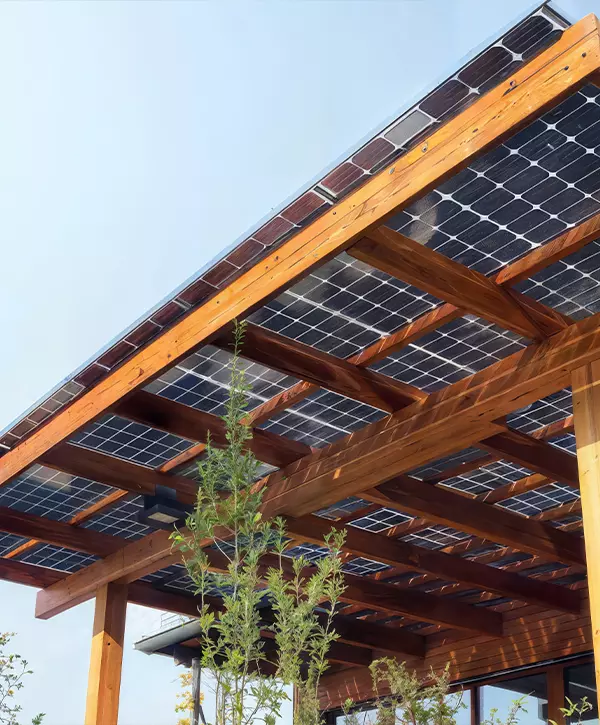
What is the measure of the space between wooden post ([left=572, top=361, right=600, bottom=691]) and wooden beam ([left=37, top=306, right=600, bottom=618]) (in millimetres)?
160

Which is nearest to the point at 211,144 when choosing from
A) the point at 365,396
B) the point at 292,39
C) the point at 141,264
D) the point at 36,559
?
the point at 292,39

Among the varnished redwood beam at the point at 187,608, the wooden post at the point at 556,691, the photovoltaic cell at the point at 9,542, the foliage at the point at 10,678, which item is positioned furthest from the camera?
the wooden post at the point at 556,691

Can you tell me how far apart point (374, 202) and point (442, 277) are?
0.82 m

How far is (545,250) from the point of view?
559cm

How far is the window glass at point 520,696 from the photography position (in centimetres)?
1159

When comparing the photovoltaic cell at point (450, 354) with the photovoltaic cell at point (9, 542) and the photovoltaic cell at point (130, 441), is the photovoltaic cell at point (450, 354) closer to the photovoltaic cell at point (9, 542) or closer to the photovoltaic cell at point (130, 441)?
the photovoltaic cell at point (130, 441)

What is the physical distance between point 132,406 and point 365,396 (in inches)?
66.8

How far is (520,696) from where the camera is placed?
12148 mm

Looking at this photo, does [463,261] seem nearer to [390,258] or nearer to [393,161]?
[390,258]

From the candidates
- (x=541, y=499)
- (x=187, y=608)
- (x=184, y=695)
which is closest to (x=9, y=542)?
(x=187, y=608)

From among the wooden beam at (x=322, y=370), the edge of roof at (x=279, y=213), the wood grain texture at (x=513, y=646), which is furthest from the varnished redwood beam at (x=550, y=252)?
the wood grain texture at (x=513, y=646)

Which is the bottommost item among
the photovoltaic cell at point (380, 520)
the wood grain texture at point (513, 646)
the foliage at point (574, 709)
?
the foliage at point (574, 709)

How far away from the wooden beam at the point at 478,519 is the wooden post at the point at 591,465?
2625 mm

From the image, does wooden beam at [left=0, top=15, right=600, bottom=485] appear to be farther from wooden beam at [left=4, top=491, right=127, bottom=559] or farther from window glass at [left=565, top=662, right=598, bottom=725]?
window glass at [left=565, top=662, right=598, bottom=725]
